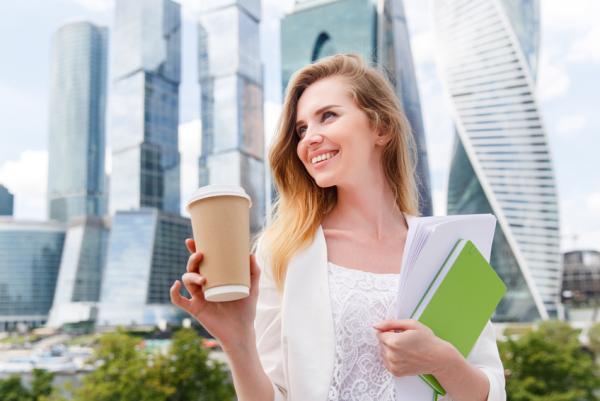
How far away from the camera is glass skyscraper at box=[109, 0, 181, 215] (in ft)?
174

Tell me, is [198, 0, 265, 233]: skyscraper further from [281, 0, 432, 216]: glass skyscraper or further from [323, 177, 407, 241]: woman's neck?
[323, 177, 407, 241]: woman's neck

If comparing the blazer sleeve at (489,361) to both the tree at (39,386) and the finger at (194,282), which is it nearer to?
the finger at (194,282)

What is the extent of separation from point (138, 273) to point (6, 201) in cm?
3406

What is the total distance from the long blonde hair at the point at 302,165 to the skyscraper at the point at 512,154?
37.7m

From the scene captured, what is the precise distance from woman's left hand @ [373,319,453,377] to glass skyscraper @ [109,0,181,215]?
5212 centimetres

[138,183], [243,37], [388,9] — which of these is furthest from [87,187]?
[388,9]

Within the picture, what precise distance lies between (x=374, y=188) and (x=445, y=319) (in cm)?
39

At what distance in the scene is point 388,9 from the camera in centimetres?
4547

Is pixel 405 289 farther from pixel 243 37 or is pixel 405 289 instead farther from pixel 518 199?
pixel 243 37

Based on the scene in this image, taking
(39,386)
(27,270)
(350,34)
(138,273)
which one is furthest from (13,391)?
(27,270)

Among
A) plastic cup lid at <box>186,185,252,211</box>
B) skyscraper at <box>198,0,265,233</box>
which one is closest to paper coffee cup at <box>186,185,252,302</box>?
plastic cup lid at <box>186,185,252,211</box>

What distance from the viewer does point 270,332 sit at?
1.28 metres

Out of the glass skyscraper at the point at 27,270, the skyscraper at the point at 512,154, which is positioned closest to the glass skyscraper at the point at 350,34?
the skyscraper at the point at 512,154

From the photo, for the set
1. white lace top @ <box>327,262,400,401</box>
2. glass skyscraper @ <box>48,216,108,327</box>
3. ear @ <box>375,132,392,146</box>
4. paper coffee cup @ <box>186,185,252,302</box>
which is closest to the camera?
paper coffee cup @ <box>186,185,252,302</box>
